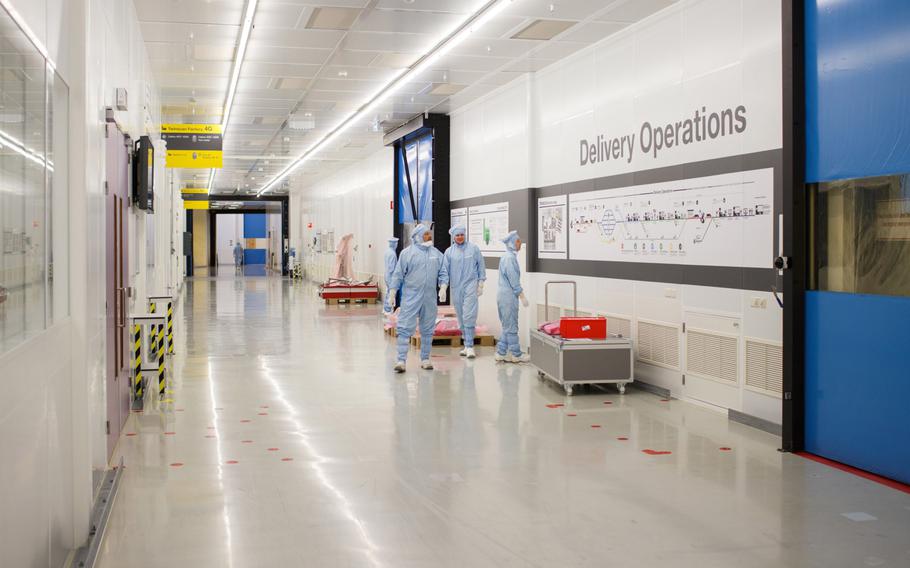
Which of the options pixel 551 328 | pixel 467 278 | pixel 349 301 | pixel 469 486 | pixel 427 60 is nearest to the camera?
pixel 469 486

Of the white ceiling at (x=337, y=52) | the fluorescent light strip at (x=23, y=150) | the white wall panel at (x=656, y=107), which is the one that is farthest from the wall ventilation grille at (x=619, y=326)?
Answer: the fluorescent light strip at (x=23, y=150)

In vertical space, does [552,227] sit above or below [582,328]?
above

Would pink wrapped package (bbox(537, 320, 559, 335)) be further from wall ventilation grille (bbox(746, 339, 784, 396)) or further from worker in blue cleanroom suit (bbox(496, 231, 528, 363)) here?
wall ventilation grille (bbox(746, 339, 784, 396))

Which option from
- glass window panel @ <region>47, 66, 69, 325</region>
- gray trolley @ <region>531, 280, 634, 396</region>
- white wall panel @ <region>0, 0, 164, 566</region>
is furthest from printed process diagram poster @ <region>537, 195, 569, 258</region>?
glass window panel @ <region>47, 66, 69, 325</region>

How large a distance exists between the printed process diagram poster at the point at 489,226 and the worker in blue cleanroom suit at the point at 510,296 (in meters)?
1.78

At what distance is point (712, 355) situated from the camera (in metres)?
7.73

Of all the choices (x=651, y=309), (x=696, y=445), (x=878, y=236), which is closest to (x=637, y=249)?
(x=651, y=309)

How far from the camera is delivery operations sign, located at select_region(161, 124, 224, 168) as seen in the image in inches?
561

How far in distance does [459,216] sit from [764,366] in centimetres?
837

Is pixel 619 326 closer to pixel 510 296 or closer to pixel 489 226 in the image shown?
pixel 510 296

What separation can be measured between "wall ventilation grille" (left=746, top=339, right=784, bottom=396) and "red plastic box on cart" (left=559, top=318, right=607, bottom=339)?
73.0 inches

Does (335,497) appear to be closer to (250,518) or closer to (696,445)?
(250,518)

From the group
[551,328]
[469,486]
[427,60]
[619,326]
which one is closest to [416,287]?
[551,328]

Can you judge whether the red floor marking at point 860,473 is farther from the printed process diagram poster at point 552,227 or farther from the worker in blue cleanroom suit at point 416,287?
the printed process diagram poster at point 552,227
